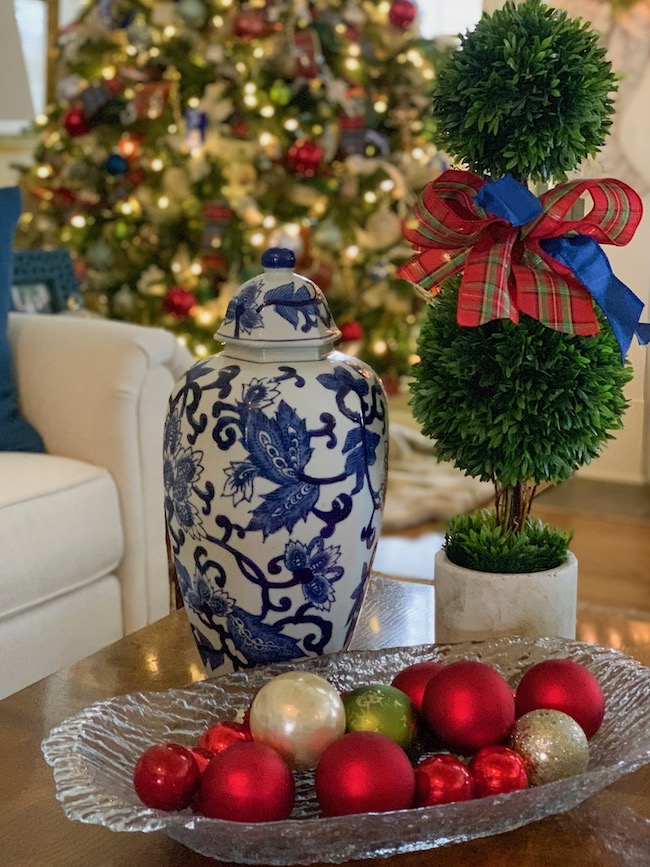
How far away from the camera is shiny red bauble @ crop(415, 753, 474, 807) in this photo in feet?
2.34

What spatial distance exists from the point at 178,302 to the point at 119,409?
70.2 inches

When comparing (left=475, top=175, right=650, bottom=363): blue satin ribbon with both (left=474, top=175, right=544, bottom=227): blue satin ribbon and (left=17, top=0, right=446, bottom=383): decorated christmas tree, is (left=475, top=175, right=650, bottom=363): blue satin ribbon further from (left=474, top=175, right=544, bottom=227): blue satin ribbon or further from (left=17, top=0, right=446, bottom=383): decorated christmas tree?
(left=17, top=0, right=446, bottom=383): decorated christmas tree

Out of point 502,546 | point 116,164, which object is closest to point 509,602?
point 502,546

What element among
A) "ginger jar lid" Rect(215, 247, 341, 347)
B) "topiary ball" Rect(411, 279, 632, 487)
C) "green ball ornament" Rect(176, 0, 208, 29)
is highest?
"green ball ornament" Rect(176, 0, 208, 29)

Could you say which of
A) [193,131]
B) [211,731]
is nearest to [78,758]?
[211,731]

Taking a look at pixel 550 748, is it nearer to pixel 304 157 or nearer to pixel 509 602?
pixel 509 602

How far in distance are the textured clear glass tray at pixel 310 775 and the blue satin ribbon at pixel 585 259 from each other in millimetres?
276

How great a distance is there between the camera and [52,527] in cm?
158

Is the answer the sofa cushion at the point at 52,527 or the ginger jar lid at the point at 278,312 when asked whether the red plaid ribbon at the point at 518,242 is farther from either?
the sofa cushion at the point at 52,527

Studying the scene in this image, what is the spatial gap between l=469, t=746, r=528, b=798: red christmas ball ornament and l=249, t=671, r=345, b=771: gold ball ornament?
4.0 inches

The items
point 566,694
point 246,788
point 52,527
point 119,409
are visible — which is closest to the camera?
point 246,788

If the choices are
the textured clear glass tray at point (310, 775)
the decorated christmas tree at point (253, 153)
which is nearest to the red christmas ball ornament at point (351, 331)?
the decorated christmas tree at point (253, 153)

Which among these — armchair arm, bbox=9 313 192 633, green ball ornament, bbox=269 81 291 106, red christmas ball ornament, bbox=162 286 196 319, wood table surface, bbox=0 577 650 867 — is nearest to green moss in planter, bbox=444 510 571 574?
wood table surface, bbox=0 577 650 867

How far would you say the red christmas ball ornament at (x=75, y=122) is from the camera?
367cm
